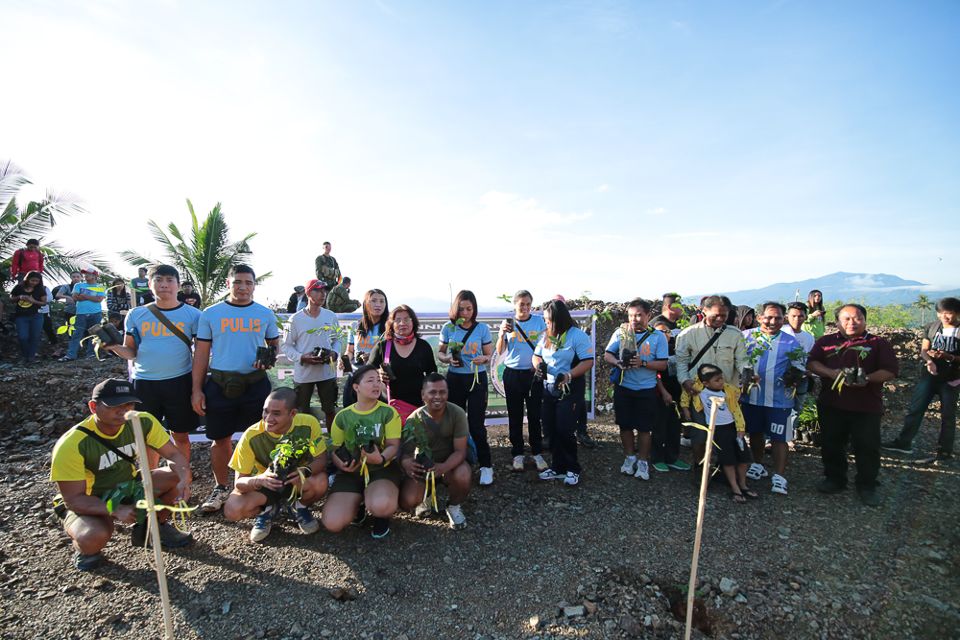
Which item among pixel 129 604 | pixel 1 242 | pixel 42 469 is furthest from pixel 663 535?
pixel 1 242

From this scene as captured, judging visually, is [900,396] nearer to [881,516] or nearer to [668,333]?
[881,516]

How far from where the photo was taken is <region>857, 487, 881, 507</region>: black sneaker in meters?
4.32

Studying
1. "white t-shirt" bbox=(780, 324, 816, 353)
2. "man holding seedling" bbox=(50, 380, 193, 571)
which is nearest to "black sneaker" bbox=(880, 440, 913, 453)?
"white t-shirt" bbox=(780, 324, 816, 353)

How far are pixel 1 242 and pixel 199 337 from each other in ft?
40.4

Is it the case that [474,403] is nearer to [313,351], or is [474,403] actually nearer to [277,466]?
[313,351]

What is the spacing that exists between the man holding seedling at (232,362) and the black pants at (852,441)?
18.3 ft

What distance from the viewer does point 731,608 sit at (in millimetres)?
2861

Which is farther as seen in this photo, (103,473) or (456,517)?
→ (456,517)

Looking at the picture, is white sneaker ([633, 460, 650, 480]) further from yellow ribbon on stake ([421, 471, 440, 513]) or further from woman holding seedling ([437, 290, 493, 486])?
yellow ribbon on stake ([421, 471, 440, 513])

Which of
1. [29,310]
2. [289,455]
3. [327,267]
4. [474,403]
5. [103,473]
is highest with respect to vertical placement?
[327,267]

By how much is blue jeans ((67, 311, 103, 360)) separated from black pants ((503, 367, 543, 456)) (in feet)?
30.0

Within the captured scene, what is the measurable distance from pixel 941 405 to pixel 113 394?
28.5 ft

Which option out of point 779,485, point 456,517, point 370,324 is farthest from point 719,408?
point 370,324

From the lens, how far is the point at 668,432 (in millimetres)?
5320
